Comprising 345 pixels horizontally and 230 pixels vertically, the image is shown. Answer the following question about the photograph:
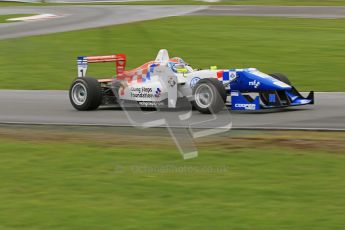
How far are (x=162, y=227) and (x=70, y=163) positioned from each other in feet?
9.80

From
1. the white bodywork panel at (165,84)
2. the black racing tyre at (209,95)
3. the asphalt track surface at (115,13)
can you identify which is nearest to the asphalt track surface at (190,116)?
the black racing tyre at (209,95)

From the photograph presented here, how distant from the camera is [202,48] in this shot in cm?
2456

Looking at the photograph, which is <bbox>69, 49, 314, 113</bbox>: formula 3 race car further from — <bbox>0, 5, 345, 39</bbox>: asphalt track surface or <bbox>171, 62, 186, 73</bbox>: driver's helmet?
<bbox>0, 5, 345, 39</bbox>: asphalt track surface

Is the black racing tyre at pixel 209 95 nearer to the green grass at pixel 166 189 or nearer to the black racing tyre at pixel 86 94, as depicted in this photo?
the black racing tyre at pixel 86 94

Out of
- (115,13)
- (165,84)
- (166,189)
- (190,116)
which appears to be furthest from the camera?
(115,13)

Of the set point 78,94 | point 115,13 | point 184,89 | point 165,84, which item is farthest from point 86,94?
point 115,13

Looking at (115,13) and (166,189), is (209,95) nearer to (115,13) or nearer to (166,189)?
(166,189)

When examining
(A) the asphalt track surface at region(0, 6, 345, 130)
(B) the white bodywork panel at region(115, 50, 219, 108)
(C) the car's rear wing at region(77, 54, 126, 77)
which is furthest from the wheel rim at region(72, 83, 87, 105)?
(B) the white bodywork panel at region(115, 50, 219, 108)

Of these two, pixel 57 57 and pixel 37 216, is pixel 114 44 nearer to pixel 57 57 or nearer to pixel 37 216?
pixel 57 57

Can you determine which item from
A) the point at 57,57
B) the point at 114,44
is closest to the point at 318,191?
the point at 57,57

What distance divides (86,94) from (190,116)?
2378 millimetres

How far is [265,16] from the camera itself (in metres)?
35.0

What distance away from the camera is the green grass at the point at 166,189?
21.5 ft

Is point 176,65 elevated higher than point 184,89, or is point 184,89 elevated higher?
point 176,65
